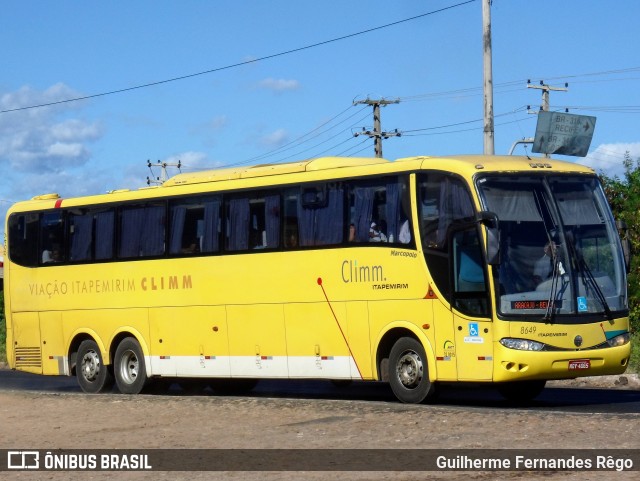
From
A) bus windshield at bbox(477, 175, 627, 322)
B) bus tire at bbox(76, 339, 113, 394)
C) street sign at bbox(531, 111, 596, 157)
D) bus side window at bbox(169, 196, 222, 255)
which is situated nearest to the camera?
bus windshield at bbox(477, 175, 627, 322)

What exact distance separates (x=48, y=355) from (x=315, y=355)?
7.60 meters

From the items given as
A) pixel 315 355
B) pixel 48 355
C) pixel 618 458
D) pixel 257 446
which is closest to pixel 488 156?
pixel 315 355

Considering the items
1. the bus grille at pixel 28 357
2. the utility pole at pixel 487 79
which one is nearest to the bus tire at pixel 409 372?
the utility pole at pixel 487 79

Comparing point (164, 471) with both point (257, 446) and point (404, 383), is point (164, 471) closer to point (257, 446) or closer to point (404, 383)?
point (257, 446)

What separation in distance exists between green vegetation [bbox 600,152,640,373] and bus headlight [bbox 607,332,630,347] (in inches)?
262

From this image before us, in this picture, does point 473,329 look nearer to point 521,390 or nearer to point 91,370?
point 521,390

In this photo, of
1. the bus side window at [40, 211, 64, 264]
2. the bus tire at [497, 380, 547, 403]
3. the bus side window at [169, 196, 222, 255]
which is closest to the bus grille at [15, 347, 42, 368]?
the bus side window at [40, 211, 64, 264]

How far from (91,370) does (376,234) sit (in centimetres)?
834

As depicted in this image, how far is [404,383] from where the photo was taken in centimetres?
2125

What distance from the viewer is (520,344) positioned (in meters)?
19.4

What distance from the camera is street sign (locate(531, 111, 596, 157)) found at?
188ft

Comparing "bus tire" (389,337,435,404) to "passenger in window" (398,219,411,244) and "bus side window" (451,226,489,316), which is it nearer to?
"bus side window" (451,226,489,316)

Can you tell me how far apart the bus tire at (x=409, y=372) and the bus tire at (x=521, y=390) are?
156 cm

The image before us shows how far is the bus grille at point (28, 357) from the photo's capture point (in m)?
28.6
